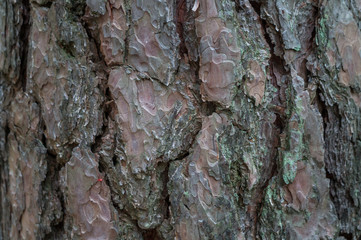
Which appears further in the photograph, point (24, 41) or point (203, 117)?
point (24, 41)

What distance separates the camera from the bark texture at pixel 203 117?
2.70ft

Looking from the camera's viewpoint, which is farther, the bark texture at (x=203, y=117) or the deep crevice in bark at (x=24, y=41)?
the deep crevice in bark at (x=24, y=41)

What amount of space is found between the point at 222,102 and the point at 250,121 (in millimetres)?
80

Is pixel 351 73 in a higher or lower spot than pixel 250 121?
higher

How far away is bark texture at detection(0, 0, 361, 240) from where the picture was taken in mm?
822

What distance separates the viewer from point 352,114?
0.87 metres

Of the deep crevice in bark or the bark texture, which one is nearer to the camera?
the bark texture

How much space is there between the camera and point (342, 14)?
2.87 ft

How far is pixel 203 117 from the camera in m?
0.83

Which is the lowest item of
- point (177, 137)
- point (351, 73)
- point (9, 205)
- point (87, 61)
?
point (9, 205)

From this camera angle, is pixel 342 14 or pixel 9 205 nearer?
pixel 342 14

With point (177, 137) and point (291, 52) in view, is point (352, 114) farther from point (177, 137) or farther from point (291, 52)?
point (177, 137)

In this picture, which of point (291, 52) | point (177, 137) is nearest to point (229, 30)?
point (291, 52)

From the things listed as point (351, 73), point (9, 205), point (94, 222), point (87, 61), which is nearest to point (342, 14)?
point (351, 73)
